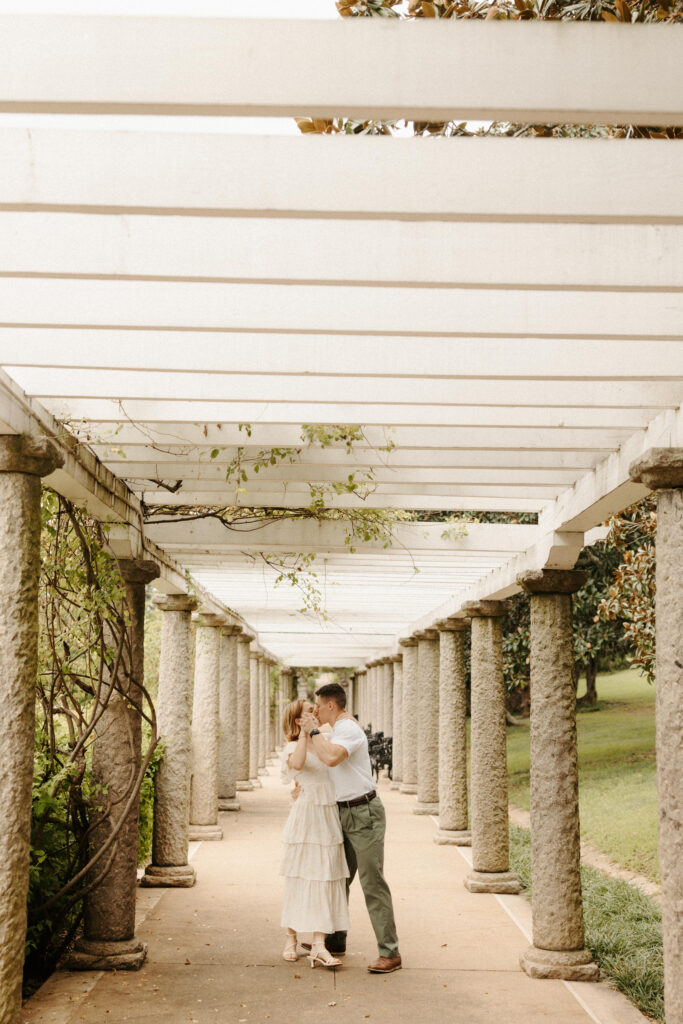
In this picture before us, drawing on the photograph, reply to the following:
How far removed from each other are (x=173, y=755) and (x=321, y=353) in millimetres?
6584

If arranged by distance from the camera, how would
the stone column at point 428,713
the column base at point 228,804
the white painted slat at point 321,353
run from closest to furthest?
the white painted slat at point 321,353 → the stone column at point 428,713 → the column base at point 228,804

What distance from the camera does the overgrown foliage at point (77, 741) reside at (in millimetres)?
6746

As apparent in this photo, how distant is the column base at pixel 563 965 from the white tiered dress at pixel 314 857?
132 cm

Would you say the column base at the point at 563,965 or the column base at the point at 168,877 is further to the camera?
the column base at the point at 168,877

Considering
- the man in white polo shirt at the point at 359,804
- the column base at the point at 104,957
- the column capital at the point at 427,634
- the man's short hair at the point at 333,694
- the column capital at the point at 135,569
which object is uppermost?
the column capital at the point at 135,569

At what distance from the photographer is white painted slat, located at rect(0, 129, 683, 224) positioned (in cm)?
312

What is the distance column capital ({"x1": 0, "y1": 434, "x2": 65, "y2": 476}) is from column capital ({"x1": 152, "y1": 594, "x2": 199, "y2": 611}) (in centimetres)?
549

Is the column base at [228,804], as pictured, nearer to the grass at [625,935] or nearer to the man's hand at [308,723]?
the grass at [625,935]

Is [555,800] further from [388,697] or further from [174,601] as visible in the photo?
[388,697]

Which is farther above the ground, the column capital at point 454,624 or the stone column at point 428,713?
the column capital at point 454,624

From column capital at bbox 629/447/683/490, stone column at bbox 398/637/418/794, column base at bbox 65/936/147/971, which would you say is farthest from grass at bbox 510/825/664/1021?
stone column at bbox 398/637/418/794

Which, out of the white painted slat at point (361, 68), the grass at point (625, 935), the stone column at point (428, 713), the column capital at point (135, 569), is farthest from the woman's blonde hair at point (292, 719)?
the stone column at point (428, 713)

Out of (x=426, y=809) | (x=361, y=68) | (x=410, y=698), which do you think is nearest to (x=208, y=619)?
(x=426, y=809)

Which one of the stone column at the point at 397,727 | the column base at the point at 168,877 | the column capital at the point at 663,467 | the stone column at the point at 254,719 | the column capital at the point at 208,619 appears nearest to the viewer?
the column capital at the point at 663,467
